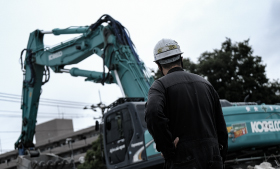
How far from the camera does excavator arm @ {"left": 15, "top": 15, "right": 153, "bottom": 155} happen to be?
11969 millimetres

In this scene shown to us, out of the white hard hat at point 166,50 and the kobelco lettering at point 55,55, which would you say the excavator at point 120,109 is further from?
the white hard hat at point 166,50

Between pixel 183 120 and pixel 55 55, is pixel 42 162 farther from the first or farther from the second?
pixel 183 120

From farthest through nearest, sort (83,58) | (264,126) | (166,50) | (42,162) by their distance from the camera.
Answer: (83,58) < (42,162) < (264,126) < (166,50)

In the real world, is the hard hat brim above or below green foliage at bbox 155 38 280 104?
below

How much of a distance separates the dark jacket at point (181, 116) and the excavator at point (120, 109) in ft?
18.7

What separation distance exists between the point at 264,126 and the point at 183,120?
654 centimetres

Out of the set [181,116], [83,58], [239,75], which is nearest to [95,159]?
[239,75]

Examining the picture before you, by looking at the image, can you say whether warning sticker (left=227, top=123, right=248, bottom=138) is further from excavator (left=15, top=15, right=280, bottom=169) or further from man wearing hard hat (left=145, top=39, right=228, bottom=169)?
man wearing hard hat (left=145, top=39, right=228, bottom=169)

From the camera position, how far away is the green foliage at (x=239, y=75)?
29172 mm

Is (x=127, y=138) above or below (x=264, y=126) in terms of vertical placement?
above

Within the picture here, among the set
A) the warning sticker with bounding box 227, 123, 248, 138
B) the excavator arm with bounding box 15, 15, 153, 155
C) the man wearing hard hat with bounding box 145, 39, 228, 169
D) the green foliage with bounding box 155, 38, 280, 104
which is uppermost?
the green foliage with bounding box 155, 38, 280, 104

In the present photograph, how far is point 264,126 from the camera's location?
8773 mm

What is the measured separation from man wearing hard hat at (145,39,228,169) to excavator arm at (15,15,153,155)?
27.7 ft

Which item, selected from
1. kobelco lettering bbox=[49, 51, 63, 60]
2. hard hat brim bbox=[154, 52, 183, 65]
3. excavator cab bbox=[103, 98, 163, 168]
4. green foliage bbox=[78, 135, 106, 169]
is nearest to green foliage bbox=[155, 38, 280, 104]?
green foliage bbox=[78, 135, 106, 169]
